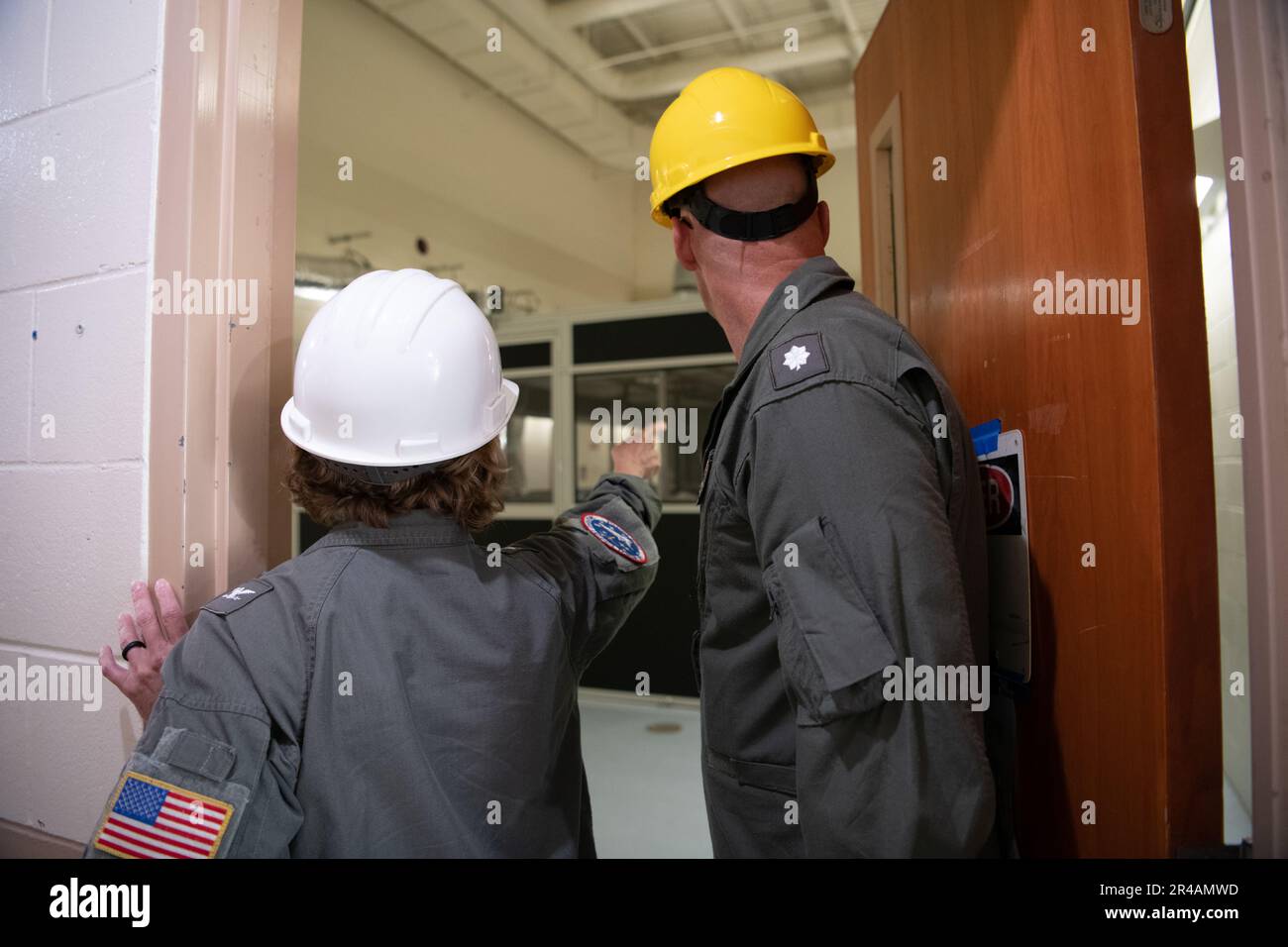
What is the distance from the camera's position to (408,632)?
0.82 meters

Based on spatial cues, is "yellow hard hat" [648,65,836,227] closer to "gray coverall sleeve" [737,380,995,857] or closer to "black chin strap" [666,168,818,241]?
"black chin strap" [666,168,818,241]

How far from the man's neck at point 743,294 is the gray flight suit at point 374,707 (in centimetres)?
41

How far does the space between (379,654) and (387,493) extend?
188 mm

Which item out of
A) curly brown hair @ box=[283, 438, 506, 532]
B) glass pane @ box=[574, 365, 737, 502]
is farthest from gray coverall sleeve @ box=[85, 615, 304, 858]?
glass pane @ box=[574, 365, 737, 502]

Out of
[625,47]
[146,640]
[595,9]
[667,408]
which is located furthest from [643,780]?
[625,47]

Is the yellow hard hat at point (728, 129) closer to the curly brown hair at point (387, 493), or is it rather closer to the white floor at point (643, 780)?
the curly brown hair at point (387, 493)

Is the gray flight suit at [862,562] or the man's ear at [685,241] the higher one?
the man's ear at [685,241]

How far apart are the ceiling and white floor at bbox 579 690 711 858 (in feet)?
13.3

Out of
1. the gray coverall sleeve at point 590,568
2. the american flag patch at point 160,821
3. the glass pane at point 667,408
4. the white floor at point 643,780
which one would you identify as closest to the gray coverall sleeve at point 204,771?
the american flag patch at point 160,821

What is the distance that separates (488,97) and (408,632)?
589cm

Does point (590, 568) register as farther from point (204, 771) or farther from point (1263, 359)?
point (1263, 359)

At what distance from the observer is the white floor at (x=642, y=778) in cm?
239

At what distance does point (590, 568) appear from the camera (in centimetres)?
103
